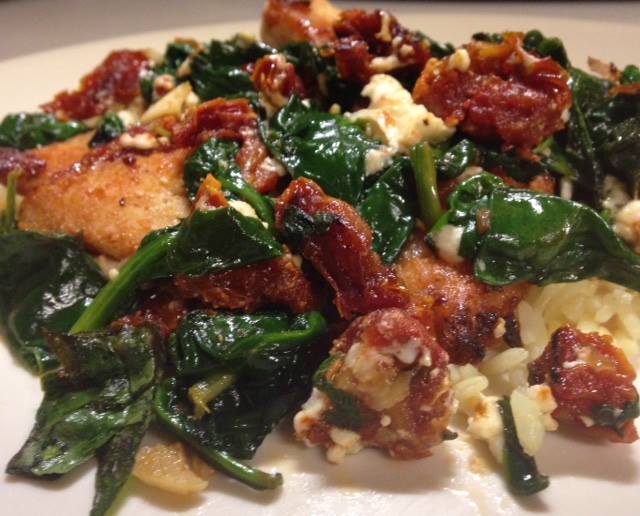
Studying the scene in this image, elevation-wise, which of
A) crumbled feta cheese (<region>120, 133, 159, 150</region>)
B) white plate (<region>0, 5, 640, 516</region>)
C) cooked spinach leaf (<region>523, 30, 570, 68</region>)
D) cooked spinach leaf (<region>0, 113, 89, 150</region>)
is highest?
cooked spinach leaf (<region>523, 30, 570, 68</region>)

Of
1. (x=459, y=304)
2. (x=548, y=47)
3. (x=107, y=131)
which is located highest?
(x=548, y=47)

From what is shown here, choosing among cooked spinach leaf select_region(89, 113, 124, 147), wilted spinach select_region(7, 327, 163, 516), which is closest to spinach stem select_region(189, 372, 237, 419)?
wilted spinach select_region(7, 327, 163, 516)

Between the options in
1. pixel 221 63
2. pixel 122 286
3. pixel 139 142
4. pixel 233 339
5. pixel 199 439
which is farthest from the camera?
pixel 221 63

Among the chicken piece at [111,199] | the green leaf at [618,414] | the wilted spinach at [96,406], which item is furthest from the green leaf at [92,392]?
the green leaf at [618,414]

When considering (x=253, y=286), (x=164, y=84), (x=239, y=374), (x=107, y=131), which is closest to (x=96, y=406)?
(x=239, y=374)

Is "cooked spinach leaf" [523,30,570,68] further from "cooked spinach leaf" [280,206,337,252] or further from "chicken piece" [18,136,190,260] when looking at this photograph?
"chicken piece" [18,136,190,260]

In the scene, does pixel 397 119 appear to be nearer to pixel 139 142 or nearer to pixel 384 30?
pixel 384 30

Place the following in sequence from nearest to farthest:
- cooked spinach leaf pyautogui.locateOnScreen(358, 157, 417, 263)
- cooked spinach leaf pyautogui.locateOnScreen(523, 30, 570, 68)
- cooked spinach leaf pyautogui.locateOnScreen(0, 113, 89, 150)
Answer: cooked spinach leaf pyautogui.locateOnScreen(358, 157, 417, 263) < cooked spinach leaf pyautogui.locateOnScreen(523, 30, 570, 68) < cooked spinach leaf pyautogui.locateOnScreen(0, 113, 89, 150)
